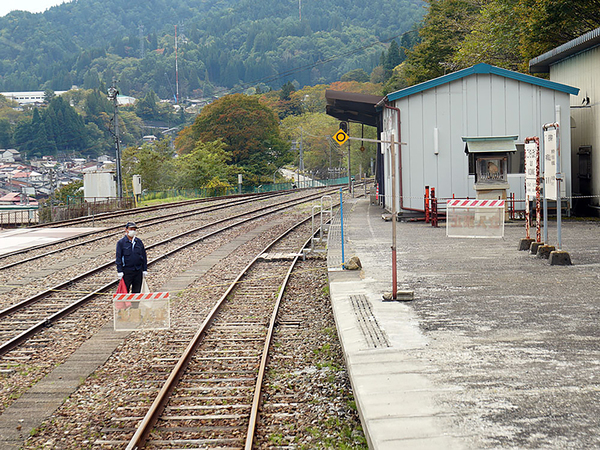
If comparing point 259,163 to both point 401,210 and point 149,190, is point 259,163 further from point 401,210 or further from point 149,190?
point 401,210

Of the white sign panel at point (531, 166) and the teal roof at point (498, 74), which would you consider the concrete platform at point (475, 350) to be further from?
the teal roof at point (498, 74)

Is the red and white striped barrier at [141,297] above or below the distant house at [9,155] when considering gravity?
below

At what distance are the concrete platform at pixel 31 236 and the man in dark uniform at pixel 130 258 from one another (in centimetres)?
1141

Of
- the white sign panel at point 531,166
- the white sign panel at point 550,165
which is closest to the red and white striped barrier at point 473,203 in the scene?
the white sign panel at point 531,166

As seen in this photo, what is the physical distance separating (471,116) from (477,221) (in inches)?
248

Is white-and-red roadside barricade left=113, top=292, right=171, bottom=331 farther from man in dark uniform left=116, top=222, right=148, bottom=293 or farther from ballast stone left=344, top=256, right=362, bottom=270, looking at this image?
ballast stone left=344, top=256, right=362, bottom=270

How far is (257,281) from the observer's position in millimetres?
14555

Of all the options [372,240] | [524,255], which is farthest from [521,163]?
[524,255]

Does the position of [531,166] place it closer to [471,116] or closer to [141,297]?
[471,116]

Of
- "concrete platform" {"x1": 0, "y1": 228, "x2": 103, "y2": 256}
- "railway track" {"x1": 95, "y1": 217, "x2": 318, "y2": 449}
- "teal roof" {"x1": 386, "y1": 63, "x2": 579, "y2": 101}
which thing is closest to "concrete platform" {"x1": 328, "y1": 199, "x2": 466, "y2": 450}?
"railway track" {"x1": 95, "y1": 217, "x2": 318, "y2": 449}

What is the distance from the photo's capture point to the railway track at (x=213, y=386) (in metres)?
6.36

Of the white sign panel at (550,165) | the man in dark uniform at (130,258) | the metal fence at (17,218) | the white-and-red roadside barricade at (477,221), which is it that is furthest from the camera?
the metal fence at (17,218)

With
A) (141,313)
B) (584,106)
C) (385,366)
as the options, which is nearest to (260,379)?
(385,366)

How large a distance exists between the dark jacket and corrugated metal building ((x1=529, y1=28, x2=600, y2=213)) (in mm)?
15917
